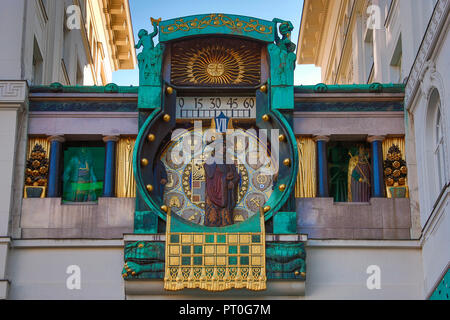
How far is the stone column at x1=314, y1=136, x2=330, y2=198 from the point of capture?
21.9 metres

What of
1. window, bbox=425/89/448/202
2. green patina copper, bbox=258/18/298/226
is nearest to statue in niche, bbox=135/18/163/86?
green patina copper, bbox=258/18/298/226

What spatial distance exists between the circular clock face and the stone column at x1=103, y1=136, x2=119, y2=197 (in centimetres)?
107

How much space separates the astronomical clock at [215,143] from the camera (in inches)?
822

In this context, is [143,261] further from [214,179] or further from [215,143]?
[215,143]

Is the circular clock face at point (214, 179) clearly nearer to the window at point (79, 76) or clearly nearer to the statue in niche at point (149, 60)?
the statue in niche at point (149, 60)

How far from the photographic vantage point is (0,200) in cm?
2139

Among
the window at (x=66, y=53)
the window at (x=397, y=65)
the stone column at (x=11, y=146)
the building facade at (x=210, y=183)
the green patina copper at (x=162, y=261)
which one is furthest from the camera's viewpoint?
the window at (x=66, y=53)

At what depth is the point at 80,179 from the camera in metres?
22.5

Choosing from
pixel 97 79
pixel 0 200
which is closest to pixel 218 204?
pixel 0 200

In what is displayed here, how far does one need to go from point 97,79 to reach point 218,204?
627 inches

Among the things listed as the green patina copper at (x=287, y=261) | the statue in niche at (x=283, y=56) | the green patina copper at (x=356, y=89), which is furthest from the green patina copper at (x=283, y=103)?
the green patina copper at (x=287, y=261)

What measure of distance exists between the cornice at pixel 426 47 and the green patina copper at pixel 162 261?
156 inches
